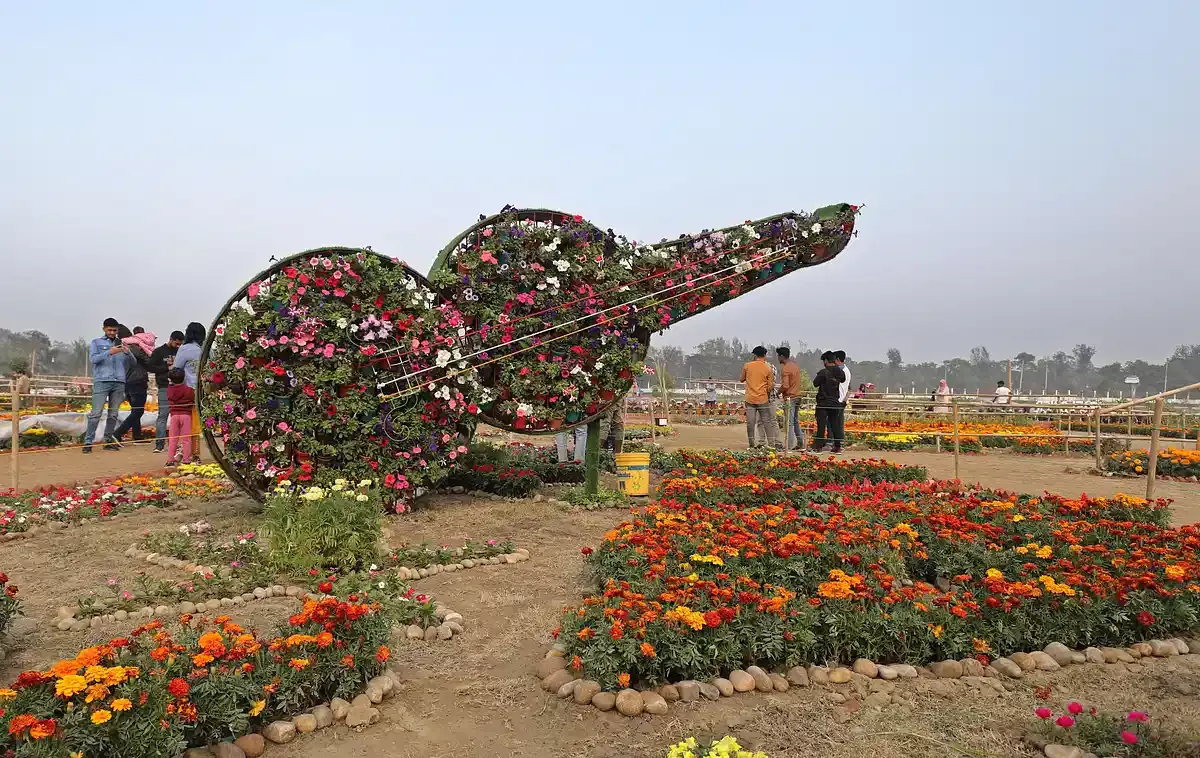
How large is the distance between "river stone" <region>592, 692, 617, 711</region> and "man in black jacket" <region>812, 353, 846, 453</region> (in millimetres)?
11167

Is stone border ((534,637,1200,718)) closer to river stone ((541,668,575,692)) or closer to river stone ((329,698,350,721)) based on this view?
river stone ((541,668,575,692))

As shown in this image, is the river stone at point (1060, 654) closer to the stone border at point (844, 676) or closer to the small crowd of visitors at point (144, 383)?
the stone border at point (844, 676)

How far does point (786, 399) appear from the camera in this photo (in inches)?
553

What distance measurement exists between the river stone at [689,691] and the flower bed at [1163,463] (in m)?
10.8

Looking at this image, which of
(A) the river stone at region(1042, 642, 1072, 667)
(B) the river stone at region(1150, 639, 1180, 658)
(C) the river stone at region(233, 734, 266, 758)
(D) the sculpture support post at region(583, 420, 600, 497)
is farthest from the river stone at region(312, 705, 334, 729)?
(D) the sculpture support post at region(583, 420, 600, 497)

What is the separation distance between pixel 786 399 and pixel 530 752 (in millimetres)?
11381

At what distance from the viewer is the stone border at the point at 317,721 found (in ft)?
10.5

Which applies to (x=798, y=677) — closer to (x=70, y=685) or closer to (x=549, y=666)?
(x=549, y=666)

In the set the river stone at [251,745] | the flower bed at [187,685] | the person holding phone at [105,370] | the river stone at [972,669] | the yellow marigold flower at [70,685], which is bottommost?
the river stone at [251,745]

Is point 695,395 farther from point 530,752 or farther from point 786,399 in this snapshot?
point 530,752

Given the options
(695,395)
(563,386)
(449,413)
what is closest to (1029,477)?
(563,386)

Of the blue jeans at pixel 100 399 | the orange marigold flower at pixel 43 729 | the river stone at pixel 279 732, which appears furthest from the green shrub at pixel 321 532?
the blue jeans at pixel 100 399

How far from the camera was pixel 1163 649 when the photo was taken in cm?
434

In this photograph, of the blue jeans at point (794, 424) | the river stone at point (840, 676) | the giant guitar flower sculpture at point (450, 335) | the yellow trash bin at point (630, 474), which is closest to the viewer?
the river stone at point (840, 676)
